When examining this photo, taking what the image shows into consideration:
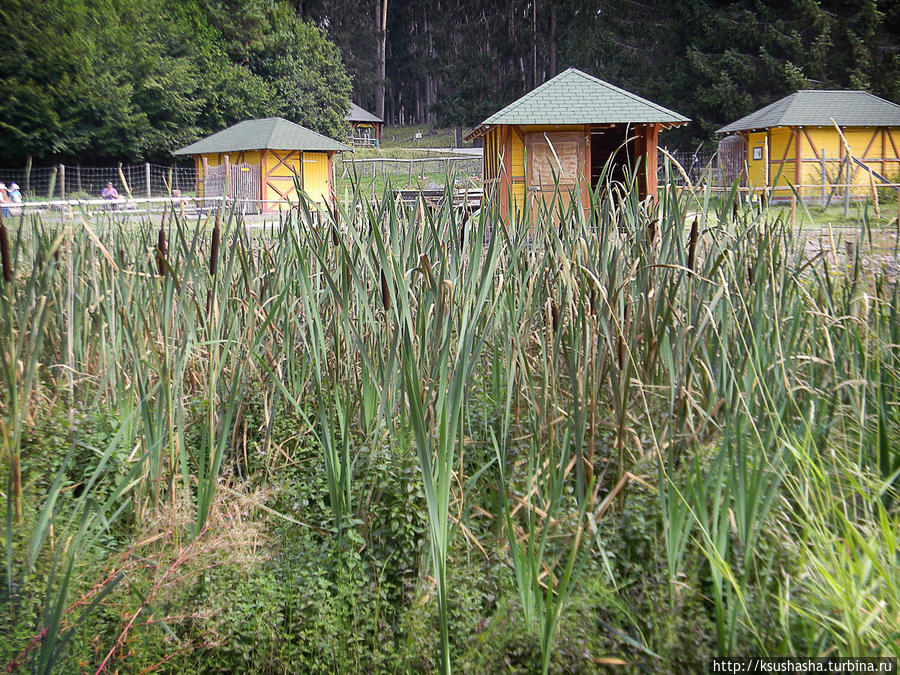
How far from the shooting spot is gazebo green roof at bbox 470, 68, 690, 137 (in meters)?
15.0

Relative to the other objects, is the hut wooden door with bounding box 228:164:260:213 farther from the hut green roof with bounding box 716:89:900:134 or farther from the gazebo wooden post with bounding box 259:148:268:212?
the hut green roof with bounding box 716:89:900:134

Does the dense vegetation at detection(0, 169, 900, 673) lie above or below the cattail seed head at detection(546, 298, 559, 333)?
below

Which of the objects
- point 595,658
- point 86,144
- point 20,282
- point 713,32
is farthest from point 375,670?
point 713,32

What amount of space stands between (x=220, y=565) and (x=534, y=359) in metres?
1.10

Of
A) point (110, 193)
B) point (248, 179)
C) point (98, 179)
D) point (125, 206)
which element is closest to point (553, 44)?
point (98, 179)

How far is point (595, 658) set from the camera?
1714 millimetres

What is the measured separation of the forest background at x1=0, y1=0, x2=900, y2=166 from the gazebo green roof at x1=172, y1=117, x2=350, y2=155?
504 centimetres

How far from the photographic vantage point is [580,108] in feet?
51.2

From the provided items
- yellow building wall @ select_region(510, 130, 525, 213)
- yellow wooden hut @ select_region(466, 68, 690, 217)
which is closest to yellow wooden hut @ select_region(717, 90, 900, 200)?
yellow wooden hut @ select_region(466, 68, 690, 217)

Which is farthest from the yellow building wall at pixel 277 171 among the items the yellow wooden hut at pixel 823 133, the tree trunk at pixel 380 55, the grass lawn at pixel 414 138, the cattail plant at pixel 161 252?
the tree trunk at pixel 380 55

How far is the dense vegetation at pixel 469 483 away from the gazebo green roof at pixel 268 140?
22.0 m

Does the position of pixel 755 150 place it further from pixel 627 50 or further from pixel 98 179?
pixel 98 179

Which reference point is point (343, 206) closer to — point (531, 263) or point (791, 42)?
point (531, 263)

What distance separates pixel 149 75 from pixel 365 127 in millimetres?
19063
